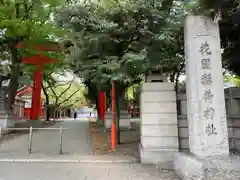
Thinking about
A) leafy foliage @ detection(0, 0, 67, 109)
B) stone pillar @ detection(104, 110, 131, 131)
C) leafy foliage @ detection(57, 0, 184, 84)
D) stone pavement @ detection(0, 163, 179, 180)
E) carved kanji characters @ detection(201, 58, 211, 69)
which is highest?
leafy foliage @ detection(0, 0, 67, 109)

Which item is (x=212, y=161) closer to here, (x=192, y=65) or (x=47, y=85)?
(x=192, y=65)

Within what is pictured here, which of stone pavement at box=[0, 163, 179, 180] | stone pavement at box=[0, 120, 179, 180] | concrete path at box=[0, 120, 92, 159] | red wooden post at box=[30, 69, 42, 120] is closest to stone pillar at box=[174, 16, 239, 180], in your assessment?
stone pavement at box=[0, 163, 179, 180]

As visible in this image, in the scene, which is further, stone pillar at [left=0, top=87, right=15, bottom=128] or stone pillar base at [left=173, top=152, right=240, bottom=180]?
stone pillar at [left=0, top=87, right=15, bottom=128]

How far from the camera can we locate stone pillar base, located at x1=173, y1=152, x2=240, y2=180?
16.2ft

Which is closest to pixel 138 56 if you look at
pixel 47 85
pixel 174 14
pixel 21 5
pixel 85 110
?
pixel 174 14

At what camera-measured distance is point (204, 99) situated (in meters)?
5.88

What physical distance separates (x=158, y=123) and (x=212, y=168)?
9.25 feet

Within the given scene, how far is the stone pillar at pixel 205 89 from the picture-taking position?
5718 mm

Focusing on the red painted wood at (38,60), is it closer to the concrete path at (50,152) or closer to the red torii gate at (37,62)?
the red torii gate at (37,62)

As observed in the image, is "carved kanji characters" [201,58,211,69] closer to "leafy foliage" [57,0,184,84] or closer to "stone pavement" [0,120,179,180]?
"leafy foliage" [57,0,184,84]

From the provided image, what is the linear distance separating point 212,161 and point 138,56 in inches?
154

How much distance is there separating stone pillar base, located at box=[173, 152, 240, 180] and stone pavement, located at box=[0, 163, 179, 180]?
85cm

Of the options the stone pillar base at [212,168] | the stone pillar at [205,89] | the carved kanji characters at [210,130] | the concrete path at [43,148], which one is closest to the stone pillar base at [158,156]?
the stone pillar at [205,89]

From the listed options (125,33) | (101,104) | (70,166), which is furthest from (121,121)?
(70,166)
